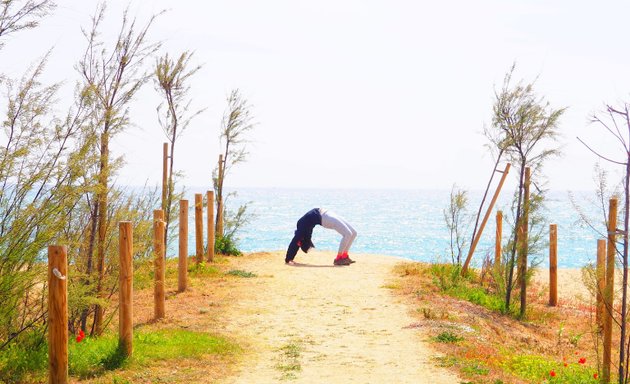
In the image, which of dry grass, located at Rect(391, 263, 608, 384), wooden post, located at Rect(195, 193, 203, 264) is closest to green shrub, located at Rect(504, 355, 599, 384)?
dry grass, located at Rect(391, 263, 608, 384)

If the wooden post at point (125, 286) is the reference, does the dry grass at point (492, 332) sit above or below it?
below

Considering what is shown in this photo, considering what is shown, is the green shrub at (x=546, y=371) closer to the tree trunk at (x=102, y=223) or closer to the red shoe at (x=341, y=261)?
the tree trunk at (x=102, y=223)

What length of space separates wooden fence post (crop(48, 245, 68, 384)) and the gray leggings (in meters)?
12.6

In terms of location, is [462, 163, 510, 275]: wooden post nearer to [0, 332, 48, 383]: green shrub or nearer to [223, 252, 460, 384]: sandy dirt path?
[223, 252, 460, 384]: sandy dirt path

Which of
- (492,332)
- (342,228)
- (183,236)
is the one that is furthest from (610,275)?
(342,228)

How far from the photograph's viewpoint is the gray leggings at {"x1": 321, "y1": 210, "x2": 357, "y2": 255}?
19672 millimetres

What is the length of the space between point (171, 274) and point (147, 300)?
2751 millimetres

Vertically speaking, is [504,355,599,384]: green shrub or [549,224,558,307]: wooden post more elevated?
[549,224,558,307]: wooden post

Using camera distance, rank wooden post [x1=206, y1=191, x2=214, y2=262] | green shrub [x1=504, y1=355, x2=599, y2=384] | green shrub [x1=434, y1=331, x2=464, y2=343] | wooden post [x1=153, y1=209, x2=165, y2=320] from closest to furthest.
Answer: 1. green shrub [x1=504, y1=355, x2=599, y2=384]
2. green shrub [x1=434, y1=331, x2=464, y2=343]
3. wooden post [x1=153, y1=209, x2=165, y2=320]
4. wooden post [x1=206, y1=191, x2=214, y2=262]

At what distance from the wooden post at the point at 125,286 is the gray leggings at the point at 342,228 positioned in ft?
36.5

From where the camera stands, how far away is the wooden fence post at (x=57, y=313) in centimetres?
720

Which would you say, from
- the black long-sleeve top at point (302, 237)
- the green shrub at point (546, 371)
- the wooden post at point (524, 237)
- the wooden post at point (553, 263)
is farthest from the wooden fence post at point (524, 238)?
the black long-sleeve top at point (302, 237)

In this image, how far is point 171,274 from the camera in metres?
16.6

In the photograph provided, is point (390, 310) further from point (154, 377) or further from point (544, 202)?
point (154, 377)
